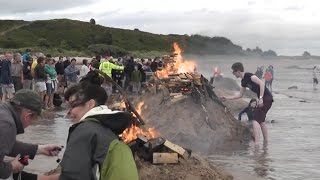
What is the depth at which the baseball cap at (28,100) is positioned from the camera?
3.75 m

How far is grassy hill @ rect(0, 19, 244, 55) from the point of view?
255 feet

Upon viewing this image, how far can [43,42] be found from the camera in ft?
242

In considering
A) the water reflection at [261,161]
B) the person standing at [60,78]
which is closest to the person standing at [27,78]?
the person standing at [60,78]

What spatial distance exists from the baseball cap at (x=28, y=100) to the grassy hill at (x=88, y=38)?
67.5 metres

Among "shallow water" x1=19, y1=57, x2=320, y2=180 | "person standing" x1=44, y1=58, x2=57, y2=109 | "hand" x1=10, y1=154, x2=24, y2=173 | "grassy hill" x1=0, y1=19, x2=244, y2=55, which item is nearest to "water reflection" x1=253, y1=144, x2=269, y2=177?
"shallow water" x1=19, y1=57, x2=320, y2=180

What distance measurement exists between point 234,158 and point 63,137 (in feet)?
Answer: 12.7

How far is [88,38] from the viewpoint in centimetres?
9006

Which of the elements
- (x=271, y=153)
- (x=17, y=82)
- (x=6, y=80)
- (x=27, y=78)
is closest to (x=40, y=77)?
(x=17, y=82)

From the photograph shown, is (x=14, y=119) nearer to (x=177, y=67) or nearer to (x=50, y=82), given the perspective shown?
(x=50, y=82)

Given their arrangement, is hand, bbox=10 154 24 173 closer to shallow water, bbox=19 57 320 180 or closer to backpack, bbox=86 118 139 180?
backpack, bbox=86 118 139 180

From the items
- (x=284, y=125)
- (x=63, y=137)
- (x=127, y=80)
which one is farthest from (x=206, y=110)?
(x=127, y=80)

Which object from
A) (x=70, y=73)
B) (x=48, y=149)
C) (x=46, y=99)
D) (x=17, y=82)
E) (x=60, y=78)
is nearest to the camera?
(x=48, y=149)

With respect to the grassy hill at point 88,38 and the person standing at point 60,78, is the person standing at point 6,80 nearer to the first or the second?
the person standing at point 60,78

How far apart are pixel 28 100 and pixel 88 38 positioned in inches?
3443
